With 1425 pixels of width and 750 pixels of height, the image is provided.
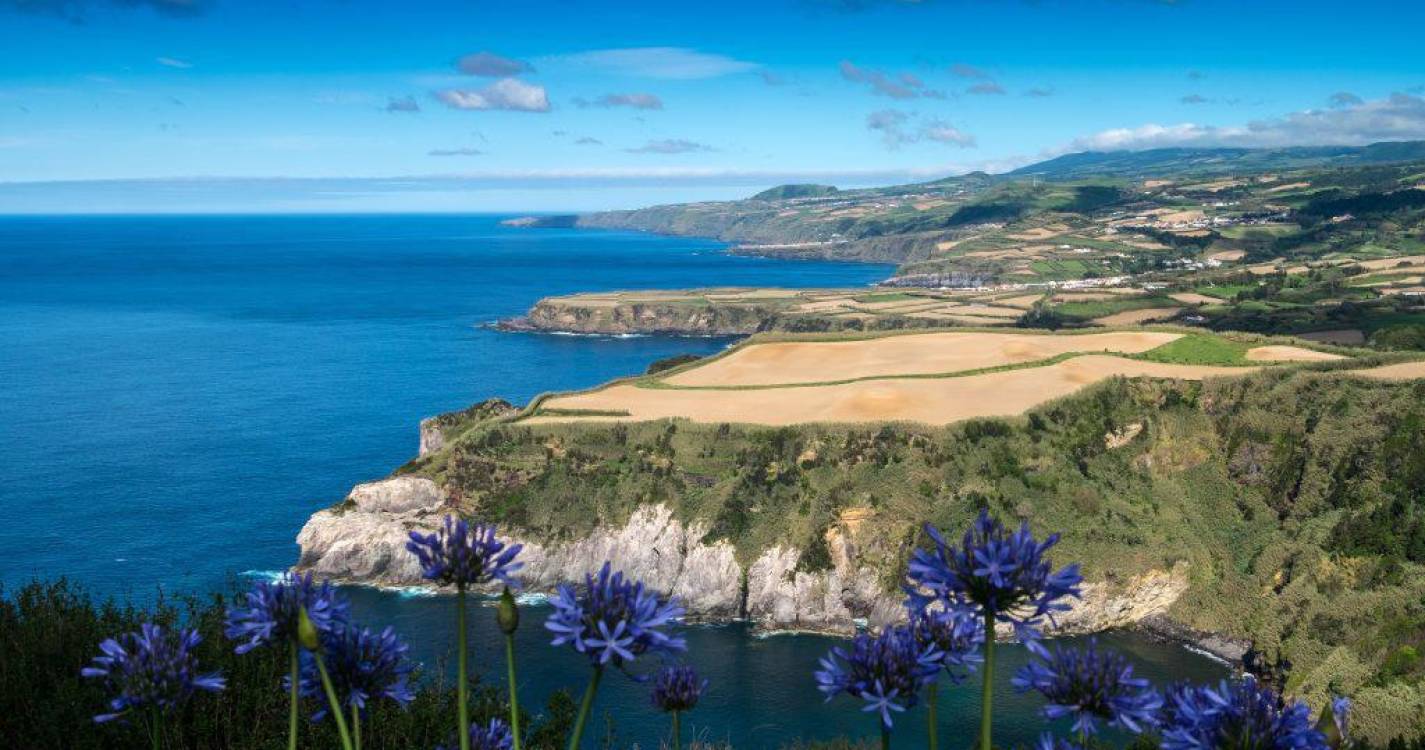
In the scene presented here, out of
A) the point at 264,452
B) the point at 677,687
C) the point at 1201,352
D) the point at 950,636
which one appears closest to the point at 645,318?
the point at 264,452

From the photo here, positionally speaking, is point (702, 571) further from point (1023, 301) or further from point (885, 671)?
point (1023, 301)

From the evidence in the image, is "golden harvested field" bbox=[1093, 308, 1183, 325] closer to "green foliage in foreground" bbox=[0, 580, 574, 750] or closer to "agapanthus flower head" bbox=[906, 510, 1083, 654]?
"green foliage in foreground" bbox=[0, 580, 574, 750]

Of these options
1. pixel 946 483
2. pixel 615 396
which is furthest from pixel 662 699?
pixel 615 396

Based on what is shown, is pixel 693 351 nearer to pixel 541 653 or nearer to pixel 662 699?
pixel 541 653

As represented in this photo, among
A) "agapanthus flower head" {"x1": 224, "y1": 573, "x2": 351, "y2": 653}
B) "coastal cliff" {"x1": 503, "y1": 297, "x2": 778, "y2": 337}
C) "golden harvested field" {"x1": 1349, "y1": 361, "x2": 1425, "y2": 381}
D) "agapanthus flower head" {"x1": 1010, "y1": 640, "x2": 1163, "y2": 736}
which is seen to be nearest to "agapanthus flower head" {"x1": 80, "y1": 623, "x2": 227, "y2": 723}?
"agapanthus flower head" {"x1": 224, "y1": 573, "x2": 351, "y2": 653}

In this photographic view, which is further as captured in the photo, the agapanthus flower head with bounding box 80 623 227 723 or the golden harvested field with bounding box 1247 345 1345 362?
the golden harvested field with bounding box 1247 345 1345 362

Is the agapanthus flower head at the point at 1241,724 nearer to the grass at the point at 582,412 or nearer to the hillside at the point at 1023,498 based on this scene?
the hillside at the point at 1023,498

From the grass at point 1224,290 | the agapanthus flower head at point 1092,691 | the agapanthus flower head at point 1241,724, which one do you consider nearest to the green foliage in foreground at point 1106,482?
the agapanthus flower head at point 1092,691

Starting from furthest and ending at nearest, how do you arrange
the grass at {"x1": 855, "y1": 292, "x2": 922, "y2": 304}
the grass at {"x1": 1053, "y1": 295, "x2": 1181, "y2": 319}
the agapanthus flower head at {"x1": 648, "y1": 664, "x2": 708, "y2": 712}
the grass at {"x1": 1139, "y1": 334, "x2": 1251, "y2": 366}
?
1. the grass at {"x1": 855, "y1": 292, "x2": 922, "y2": 304}
2. the grass at {"x1": 1053, "y1": 295, "x2": 1181, "y2": 319}
3. the grass at {"x1": 1139, "y1": 334, "x2": 1251, "y2": 366}
4. the agapanthus flower head at {"x1": 648, "y1": 664, "x2": 708, "y2": 712}
